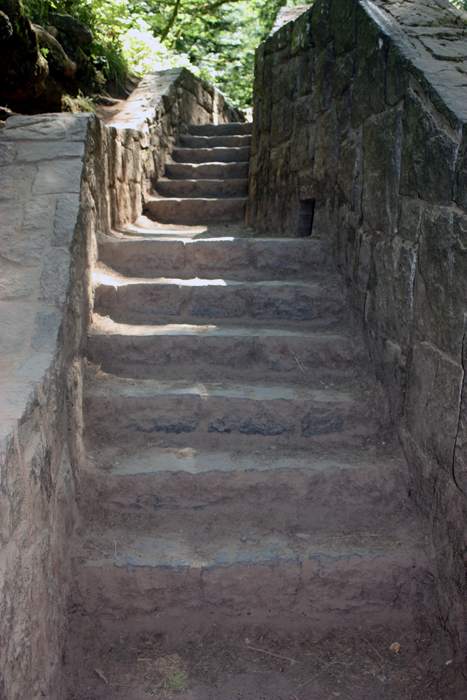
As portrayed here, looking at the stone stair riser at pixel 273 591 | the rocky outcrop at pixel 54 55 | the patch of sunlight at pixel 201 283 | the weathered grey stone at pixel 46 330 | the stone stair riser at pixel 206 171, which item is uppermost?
the rocky outcrop at pixel 54 55

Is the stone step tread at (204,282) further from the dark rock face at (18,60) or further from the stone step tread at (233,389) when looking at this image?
the dark rock face at (18,60)

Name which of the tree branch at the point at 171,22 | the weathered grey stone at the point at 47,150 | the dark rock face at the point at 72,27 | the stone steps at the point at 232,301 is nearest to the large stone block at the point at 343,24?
the stone steps at the point at 232,301

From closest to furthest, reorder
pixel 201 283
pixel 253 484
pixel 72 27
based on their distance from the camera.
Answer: pixel 253 484 < pixel 201 283 < pixel 72 27

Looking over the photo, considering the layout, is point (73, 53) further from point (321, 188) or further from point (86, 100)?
point (321, 188)

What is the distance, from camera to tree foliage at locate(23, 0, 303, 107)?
740 cm

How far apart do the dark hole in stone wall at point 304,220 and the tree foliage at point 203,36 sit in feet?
15.1

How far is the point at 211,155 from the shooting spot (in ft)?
19.1

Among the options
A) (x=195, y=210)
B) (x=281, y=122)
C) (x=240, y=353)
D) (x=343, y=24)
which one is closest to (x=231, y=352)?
(x=240, y=353)

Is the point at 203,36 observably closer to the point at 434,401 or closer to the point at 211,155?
the point at 211,155

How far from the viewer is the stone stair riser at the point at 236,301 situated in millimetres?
3055

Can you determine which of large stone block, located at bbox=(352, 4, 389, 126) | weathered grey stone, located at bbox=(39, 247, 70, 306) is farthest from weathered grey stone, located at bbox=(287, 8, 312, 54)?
weathered grey stone, located at bbox=(39, 247, 70, 306)

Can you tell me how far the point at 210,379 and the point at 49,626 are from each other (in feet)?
4.34

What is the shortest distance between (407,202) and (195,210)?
2.89m

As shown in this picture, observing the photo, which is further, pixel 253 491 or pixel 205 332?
pixel 205 332
